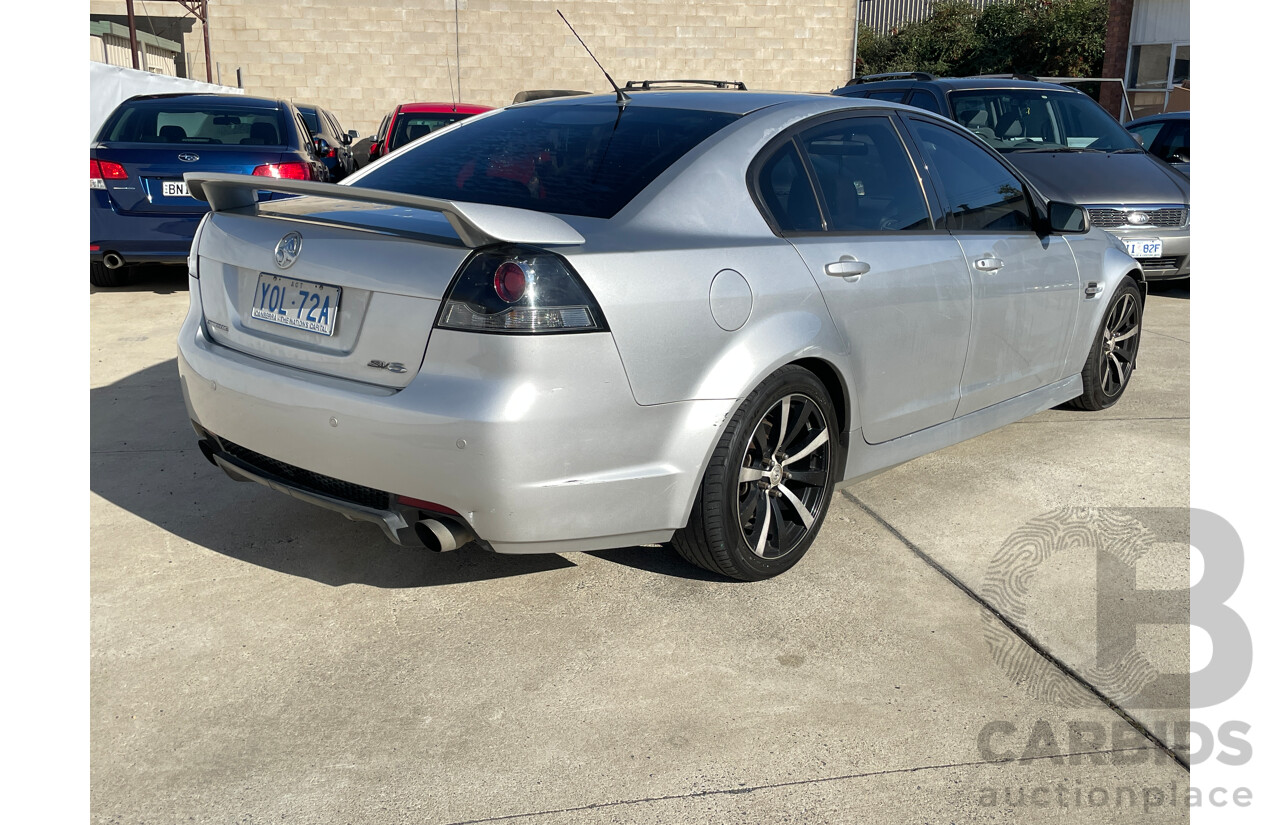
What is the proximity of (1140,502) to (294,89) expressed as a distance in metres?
28.6

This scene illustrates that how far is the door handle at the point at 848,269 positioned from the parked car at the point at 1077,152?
5.27m

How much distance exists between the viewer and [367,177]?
3.72m

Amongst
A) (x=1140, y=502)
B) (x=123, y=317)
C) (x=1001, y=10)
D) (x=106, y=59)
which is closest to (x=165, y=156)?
(x=123, y=317)

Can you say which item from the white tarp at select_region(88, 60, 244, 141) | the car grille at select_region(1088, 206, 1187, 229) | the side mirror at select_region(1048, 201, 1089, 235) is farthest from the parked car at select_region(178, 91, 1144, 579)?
the white tarp at select_region(88, 60, 244, 141)

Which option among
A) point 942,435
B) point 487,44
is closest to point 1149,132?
point 942,435

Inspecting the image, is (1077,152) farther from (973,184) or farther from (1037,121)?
(973,184)

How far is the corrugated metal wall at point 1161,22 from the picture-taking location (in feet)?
83.3

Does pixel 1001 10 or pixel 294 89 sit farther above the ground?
pixel 1001 10

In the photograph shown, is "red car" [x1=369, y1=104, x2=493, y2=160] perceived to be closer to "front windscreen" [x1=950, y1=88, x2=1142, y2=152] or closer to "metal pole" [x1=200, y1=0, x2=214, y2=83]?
"front windscreen" [x1=950, y1=88, x2=1142, y2=152]

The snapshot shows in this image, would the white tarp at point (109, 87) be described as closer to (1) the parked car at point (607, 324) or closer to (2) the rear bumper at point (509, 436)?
(1) the parked car at point (607, 324)

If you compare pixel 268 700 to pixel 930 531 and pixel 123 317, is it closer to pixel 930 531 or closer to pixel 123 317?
pixel 930 531

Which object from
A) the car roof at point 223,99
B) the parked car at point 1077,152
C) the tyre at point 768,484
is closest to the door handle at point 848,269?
the tyre at point 768,484

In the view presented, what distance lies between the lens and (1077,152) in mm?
8984

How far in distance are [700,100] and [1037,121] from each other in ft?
21.3
